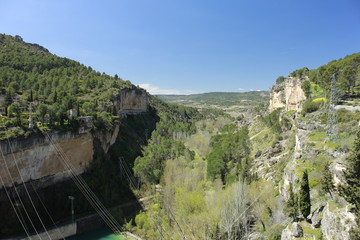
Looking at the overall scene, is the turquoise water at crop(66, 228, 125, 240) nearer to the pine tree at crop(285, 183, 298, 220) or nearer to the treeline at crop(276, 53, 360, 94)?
the pine tree at crop(285, 183, 298, 220)

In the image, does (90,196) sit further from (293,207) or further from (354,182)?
(354,182)

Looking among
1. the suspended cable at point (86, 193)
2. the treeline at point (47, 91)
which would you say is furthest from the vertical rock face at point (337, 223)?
the treeline at point (47, 91)

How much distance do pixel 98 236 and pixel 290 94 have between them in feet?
151

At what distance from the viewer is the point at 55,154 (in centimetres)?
2734

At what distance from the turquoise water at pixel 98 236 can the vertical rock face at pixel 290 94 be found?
3591 centimetres

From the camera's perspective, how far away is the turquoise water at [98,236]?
2519cm

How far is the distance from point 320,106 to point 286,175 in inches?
682

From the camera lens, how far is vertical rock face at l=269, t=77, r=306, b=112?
4492cm

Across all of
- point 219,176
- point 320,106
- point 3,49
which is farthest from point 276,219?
point 3,49

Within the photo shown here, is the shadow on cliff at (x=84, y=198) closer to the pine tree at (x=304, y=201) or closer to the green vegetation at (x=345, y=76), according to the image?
the pine tree at (x=304, y=201)

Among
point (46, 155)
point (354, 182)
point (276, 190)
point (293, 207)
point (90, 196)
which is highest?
point (354, 182)

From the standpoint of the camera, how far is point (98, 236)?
84.5ft

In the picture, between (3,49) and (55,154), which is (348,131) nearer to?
(55,154)

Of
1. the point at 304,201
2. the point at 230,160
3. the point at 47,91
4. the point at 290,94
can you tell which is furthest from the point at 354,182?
the point at 47,91
